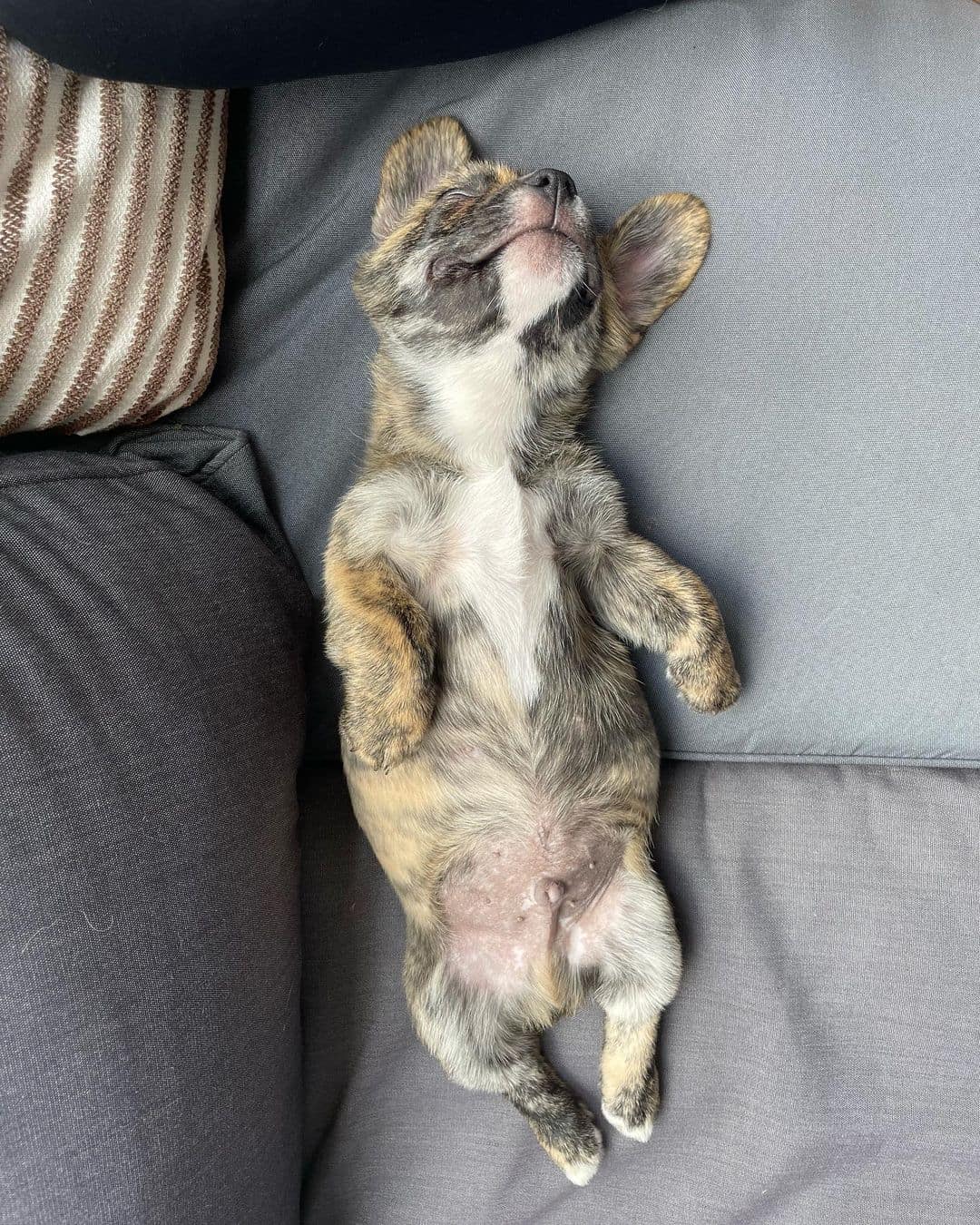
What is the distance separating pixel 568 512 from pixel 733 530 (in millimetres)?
327

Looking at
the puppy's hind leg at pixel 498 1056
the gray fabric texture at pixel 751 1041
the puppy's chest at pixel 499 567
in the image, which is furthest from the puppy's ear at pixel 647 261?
the puppy's hind leg at pixel 498 1056

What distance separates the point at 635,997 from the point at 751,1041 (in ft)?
0.77

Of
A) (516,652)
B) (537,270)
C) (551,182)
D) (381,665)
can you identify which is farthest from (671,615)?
(551,182)

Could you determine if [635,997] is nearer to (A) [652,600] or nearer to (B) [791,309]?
(A) [652,600]

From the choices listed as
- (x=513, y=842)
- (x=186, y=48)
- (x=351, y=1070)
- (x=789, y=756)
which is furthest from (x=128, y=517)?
(x=789, y=756)

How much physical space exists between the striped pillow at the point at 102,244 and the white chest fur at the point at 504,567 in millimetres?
650

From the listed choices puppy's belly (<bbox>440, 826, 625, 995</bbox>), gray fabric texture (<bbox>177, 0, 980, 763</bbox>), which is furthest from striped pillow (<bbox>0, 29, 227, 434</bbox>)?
puppy's belly (<bbox>440, 826, 625, 995</bbox>)

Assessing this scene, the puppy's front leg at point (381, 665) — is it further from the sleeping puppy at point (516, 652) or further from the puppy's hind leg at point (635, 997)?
the puppy's hind leg at point (635, 997)

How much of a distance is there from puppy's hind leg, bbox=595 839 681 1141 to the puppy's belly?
0.04 meters

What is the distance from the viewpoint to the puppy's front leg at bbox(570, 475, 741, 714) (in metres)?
1.67

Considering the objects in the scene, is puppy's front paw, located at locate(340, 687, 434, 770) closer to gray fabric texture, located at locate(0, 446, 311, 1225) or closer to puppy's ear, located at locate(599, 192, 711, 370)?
gray fabric texture, located at locate(0, 446, 311, 1225)

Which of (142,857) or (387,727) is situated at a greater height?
(387,727)

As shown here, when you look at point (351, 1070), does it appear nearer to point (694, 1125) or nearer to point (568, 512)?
point (694, 1125)

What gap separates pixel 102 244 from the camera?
1571mm
